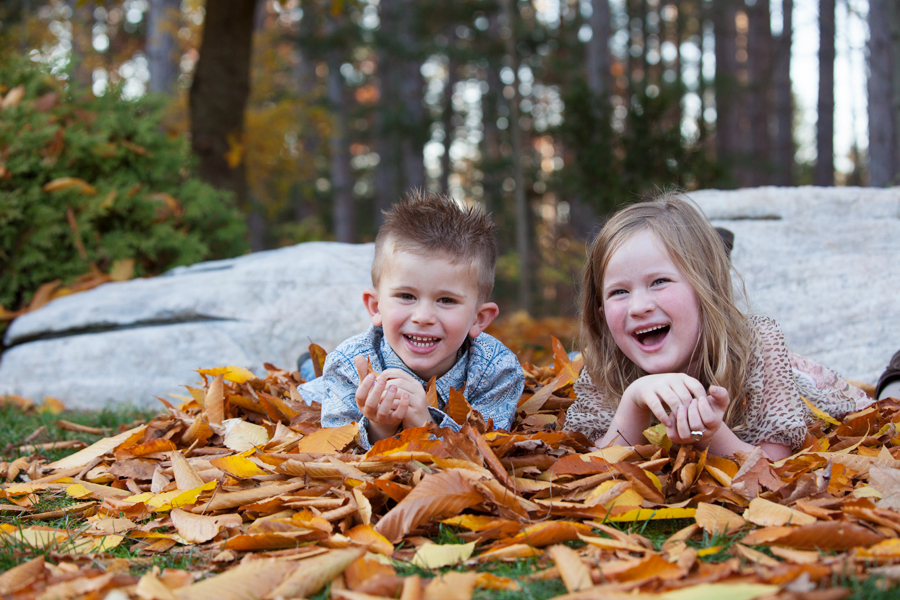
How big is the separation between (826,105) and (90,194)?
12989 millimetres

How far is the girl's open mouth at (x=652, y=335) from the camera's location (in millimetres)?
2320

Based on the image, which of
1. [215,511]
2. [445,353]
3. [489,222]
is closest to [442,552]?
[215,511]

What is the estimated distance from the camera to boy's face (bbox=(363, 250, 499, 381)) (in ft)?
8.07

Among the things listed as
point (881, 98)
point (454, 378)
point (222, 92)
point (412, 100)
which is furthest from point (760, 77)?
point (454, 378)

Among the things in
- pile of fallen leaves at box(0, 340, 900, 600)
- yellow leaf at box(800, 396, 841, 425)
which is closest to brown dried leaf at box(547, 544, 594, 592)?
pile of fallen leaves at box(0, 340, 900, 600)

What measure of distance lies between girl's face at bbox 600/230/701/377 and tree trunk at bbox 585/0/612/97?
8910mm

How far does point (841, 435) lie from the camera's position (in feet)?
8.39

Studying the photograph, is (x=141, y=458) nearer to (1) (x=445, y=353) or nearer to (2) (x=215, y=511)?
(2) (x=215, y=511)

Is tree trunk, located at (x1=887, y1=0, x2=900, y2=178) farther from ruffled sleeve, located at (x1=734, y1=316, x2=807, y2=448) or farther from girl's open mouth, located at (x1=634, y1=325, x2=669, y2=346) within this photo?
girl's open mouth, located at (x1=634, y1=325, x2=669, y2=346)

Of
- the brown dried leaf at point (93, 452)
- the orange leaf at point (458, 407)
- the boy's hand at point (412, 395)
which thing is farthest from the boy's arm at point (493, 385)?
the brown dried leaf at point (93, 452)

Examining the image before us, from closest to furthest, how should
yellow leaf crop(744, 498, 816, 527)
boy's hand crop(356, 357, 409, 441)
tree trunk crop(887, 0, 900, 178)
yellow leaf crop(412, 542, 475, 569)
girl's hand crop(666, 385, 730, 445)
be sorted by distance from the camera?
yellow leaf crop(412, 542, 475, 569) < yellow leaf crop(744, 498, 816, 527) < girl's hand crop(666, 385, 730, 445) < boy's hand crop(356, 357, 409, 441) < tree trunk crop(887, 0, 900, 178)

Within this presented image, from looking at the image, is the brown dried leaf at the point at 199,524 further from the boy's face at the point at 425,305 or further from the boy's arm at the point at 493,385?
the boy's arm at the point at 493,385

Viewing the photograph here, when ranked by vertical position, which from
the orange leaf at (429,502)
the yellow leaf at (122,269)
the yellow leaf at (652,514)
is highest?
the yellow leaf at (122,269)

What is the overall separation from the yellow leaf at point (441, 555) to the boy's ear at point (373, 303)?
116 centimetres
